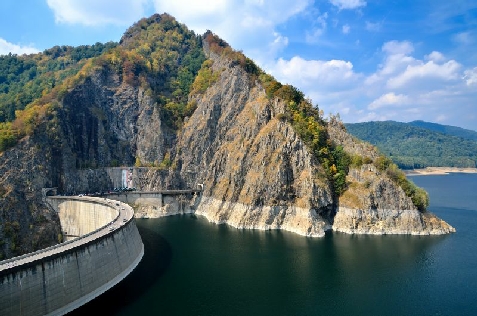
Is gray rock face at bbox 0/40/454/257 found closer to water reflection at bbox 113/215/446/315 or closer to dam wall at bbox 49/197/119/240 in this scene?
dam wall at bbox 49/197/119/240

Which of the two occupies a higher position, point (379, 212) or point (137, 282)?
point (379, 212)

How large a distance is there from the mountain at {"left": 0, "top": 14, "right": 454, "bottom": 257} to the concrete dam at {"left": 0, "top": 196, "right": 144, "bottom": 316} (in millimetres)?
24367

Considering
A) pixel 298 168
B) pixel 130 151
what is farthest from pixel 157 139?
pixel 298 168

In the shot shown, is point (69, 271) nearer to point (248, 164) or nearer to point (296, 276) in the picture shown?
point (296, 276)

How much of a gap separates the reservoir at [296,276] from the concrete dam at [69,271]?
2.09 meters

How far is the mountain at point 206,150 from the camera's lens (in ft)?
300

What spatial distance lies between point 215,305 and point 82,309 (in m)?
17.9

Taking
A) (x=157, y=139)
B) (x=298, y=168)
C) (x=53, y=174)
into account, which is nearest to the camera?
(x=298, y=168)

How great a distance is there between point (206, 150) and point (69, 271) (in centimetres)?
7832

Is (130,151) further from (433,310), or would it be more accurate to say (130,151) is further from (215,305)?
Result: (433,310)

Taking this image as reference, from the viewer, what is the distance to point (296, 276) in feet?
207

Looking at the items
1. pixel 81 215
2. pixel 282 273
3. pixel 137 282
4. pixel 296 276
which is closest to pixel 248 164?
pixel 81 215

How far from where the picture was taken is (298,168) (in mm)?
101750

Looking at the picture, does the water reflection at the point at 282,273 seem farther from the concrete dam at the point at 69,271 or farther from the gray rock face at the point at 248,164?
the gray rock face at the point at 248,164
